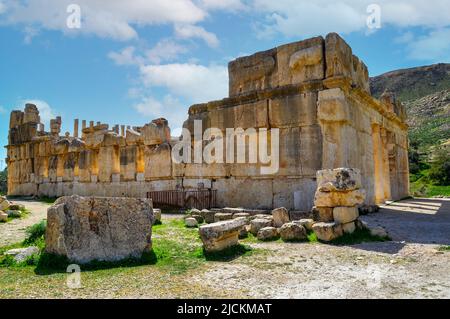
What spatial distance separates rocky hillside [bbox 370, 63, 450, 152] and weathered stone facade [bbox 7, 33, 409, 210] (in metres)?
32.5

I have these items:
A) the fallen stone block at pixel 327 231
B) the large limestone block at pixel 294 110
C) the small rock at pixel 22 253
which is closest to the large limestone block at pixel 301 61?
the large limestone block at pixel 294 110

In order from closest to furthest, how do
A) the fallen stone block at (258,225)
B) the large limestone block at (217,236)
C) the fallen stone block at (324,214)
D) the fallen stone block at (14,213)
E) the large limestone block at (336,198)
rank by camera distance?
the large limestone block at (217,236), the large limestone block at (336,198), the fallen stone block at (324,214), the fallen stone block at (258,225), the fallen stone block at (14,213)

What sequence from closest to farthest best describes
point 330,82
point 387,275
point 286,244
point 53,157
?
1. point 387,275
2. point 286,244
3. point 330,82
4. point 53,157

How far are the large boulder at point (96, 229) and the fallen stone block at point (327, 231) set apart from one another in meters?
2.90

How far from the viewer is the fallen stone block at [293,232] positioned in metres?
6.44

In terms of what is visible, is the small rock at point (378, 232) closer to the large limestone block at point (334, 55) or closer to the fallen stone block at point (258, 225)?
the fallen stone block at point (258, 225)

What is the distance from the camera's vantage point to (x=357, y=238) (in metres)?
6.38

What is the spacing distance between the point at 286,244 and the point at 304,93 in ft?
16.2

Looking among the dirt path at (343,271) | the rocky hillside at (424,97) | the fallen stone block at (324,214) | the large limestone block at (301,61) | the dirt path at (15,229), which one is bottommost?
the dirt path at (343,271)

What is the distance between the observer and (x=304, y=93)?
979cm

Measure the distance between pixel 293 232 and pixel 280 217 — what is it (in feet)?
3.33
